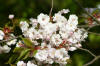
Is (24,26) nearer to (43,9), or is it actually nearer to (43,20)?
(43,20)

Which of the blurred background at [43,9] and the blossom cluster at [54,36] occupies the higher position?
the blurred background at [43,9]

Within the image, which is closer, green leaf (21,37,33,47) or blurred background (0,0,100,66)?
green leaf (21,37,33,47)

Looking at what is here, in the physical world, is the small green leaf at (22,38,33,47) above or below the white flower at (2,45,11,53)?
below

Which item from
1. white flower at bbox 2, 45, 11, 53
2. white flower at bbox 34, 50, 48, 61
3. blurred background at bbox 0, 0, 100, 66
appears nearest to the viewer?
white flower at bbox 34, 50, 48, 61

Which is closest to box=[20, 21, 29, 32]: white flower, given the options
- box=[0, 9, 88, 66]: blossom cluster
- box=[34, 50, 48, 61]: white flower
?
box=[0, 9, 88, 66]: blossom cluster

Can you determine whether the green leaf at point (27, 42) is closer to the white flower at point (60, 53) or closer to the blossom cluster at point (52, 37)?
the blossom cluster at point (52, 37)

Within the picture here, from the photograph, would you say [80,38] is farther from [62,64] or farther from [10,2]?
[10,2]

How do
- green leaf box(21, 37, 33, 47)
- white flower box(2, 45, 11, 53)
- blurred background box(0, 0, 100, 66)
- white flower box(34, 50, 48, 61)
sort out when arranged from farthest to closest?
blurred background box(0, 0, 100, 66) < white flower box(2, 45, 11, 53) < green leaf box(21, 37, 33, 47) < white flower box(34, 50, 48, 61)

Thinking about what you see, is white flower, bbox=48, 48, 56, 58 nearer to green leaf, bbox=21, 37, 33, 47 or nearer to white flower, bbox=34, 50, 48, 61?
white flower, bbox=34, 50, 48, 61

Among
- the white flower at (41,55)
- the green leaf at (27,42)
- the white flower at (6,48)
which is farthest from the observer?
the white flower at (6,48)

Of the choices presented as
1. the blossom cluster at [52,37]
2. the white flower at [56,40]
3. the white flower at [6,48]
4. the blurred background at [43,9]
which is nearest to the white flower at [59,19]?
the blossom cluster at [52,37]
